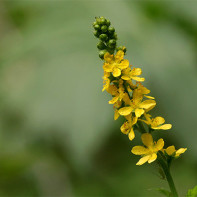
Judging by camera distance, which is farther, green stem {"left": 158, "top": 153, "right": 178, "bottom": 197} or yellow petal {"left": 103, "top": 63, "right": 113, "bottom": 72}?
yellow petal {"left": 103, "top": 63, "right": 113, "bottom": 72}

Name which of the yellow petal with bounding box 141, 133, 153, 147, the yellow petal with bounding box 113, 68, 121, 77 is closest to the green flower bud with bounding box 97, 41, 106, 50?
the yellow petal with bounding box 113, 68, 121, 77

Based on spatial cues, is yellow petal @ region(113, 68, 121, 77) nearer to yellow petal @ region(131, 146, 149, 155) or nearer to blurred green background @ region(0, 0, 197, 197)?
yellow petal @ region(131, 146, 149, 155)

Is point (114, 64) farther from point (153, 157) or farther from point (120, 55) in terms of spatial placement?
point (153, 157)

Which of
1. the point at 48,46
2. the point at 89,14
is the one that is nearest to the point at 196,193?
the point at 48,46

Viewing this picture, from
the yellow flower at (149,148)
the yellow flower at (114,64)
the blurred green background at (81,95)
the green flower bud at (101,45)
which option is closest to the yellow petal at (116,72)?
the yellow flower at (114,64)

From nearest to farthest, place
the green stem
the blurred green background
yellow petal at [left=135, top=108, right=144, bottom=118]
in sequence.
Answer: the green stem, yellow petal at [left=135, top=108, right=144, bottom=118], the blurred green background

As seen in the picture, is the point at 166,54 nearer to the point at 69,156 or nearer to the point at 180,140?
the point at 180,140

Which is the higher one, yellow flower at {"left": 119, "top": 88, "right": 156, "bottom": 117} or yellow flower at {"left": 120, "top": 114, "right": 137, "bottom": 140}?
yellow flower at {"left": 119, "top": 88, "right": 156, "bottom": 117}
